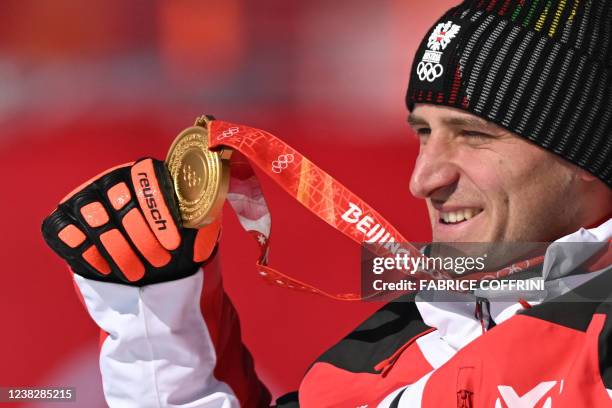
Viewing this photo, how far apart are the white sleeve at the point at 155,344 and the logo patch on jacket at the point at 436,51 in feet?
2.02

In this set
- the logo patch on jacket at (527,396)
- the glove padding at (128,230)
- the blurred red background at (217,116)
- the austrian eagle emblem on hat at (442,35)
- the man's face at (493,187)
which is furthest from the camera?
the blurred red background at (217,116)

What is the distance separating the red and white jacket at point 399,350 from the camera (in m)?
1.53

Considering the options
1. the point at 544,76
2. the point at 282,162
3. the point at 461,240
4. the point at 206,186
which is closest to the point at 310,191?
the point at 282,162

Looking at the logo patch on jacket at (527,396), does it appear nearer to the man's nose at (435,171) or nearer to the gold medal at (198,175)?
the man's nose at (435,171)

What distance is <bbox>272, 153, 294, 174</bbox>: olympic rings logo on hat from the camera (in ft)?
6.31

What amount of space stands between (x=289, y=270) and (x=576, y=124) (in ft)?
4.99

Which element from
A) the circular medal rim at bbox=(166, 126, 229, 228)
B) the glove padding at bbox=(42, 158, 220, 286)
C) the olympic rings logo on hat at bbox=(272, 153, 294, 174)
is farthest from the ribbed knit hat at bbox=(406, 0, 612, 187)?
the glove padding at bbox=(42, 158, 220, 286)

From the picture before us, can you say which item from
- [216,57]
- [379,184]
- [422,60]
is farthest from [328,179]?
[216,57]

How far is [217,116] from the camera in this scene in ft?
10.5

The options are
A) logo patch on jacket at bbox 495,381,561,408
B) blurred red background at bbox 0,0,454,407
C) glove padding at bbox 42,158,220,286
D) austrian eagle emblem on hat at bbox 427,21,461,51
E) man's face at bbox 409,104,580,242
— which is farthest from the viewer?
blurred red background at bbox 0,0,454,407

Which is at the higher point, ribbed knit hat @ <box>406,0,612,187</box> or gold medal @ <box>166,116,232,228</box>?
ribbed knit hat @ <box>406,0,612,187</box>

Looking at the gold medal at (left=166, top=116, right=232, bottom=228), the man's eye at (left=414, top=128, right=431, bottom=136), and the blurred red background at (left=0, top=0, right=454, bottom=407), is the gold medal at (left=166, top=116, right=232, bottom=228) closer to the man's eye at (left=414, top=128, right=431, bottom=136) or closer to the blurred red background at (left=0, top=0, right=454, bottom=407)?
the man's eye at (left=414, top=128, right=431, bottom=136)

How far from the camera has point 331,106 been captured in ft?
10.4

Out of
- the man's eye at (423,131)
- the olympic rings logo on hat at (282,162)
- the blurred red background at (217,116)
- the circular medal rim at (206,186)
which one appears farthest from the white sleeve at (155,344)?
the blurred red background at (217,116)
